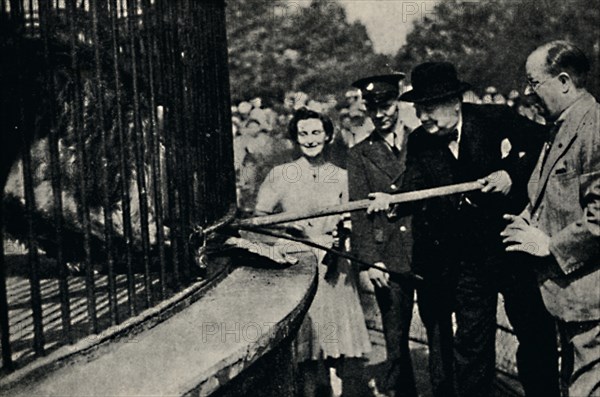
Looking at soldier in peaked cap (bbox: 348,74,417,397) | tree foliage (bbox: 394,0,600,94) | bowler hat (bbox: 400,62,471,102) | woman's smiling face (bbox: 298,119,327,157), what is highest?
tree foliage (bbox: 394,0,600,94)

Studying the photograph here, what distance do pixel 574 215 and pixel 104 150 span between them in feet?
6.96

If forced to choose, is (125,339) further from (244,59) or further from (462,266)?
(244,59)

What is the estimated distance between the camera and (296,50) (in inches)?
484

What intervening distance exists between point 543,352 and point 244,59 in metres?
8.68

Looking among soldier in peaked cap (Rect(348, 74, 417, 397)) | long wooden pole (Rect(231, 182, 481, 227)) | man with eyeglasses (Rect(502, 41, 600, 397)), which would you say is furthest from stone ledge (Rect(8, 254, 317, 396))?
soldier in peaked cap (Rect(348, 74, 417, 397))

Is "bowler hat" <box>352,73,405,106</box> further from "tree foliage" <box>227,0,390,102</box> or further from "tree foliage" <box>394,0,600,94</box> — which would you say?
"tree foliage" <box>227,0,390,102</box>

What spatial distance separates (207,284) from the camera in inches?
121

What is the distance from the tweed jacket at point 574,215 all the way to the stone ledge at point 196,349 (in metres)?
1.16

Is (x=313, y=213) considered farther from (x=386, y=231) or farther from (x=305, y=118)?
(x=305, y=118)

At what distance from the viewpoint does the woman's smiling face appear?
Answer: 557 cm

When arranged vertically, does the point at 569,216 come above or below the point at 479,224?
above

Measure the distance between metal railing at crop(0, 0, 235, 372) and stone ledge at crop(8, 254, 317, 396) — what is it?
139 mm

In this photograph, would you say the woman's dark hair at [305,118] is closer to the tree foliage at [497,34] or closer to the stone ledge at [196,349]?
the stone ledge at [196,349]

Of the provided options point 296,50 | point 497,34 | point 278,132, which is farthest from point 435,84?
point 296,50
